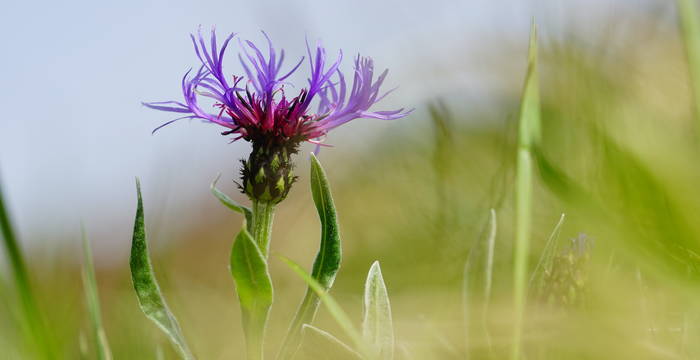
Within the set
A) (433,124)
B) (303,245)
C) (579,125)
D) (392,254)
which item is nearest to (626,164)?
(579,125)

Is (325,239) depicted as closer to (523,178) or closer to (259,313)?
(259,313)

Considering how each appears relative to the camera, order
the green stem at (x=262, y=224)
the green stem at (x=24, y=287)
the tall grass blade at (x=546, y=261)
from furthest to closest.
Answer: the green stem at (x=262, y=224)
the tall grass blade at (x=546, y=261)
the green stem at (x=24, y=287)

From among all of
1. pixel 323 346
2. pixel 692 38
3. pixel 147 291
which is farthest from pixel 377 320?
pixel 692 38

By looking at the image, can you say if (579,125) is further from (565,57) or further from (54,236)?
(54,236)

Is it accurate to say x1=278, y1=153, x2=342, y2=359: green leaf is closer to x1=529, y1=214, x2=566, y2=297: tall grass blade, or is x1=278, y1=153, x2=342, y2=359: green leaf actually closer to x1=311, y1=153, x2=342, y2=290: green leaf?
x1=311, y1=153, x2=342, y2=290: green leaf

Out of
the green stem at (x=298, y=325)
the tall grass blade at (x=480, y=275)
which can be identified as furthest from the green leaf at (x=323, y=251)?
the tall grass blade at (x=480, y=275)

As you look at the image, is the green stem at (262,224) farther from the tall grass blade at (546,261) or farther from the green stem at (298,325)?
the tall grass blade at (546,261)

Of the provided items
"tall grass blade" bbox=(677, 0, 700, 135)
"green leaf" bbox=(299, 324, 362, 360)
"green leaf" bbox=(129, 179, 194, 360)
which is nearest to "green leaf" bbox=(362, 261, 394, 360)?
"green leaf" bbox=(299, 324, 362, 360)
